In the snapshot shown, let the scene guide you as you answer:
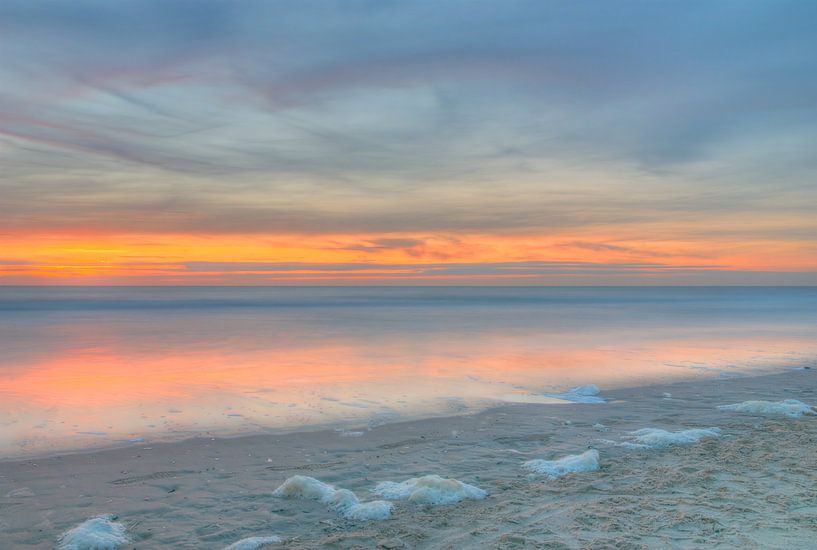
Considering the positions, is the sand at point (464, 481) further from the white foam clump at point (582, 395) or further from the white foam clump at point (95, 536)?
the white foam clump at point (582, 395)

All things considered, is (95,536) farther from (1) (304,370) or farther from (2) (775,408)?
(1) (304,370)

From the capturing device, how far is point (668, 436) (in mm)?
9352

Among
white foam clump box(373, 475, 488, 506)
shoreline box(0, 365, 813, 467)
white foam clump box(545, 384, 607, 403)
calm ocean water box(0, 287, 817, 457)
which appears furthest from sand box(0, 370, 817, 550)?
white foam clump box(545, 384, 607, 403)

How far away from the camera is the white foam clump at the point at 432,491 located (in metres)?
6.69

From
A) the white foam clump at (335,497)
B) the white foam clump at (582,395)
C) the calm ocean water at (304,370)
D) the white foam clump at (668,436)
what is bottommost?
the calm ocean water at (304,370)

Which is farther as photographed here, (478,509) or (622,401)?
(622,401)

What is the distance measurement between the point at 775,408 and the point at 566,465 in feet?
19.9

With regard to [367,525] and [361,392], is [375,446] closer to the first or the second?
[367,525]

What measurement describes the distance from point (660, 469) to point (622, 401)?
572 cm

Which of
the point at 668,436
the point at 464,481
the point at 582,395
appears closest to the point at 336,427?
the point at 464,481

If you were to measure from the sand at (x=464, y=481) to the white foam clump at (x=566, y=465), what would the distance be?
162 millimetres

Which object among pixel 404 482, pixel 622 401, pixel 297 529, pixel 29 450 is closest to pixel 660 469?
pixel 404 482

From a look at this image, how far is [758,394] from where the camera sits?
1407 centimetres

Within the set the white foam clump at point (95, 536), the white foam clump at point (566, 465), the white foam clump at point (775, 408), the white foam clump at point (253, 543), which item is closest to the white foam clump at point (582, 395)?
the white foam clump at point (775, 408)
